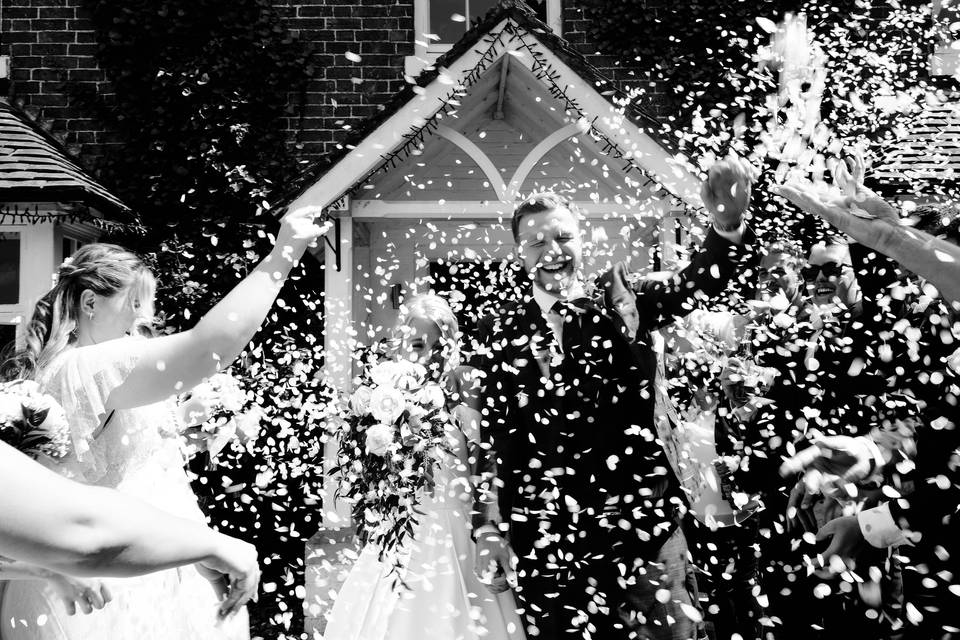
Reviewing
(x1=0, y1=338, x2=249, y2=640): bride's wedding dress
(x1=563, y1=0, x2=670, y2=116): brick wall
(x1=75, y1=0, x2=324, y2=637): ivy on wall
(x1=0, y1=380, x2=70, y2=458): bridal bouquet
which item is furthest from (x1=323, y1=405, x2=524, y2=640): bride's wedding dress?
(x1=563, y1=0, x2=670, y2=116): brick wall

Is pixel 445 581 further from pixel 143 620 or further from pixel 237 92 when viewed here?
pixel 237 92

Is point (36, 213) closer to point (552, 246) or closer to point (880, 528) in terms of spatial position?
point (552, 246)

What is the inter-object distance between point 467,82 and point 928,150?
→ 4233 mm

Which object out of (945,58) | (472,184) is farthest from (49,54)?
(945,58)

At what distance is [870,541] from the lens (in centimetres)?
279

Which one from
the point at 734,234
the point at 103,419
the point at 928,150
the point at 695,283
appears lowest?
the point at 103,419

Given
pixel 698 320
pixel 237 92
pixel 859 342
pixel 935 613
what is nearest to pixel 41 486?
pixel 935 613

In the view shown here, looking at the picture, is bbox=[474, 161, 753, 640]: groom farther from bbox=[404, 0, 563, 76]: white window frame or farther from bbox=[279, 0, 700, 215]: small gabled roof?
bbox=[404, 0, 563, 76]: white window frame

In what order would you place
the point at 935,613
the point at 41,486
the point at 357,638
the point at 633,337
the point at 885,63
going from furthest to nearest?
the point at 885,63
the point at 357,638
the point at 633,337
the point at 935,613
the point at 41,486

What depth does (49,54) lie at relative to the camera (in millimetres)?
8414

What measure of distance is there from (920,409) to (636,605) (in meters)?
1.17

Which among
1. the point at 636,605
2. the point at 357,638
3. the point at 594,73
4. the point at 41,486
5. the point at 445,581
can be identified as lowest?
the point at 357,638

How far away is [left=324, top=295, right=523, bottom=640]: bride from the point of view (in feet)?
11.2

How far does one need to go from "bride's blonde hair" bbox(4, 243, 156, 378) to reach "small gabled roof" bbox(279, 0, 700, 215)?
3521 mm
